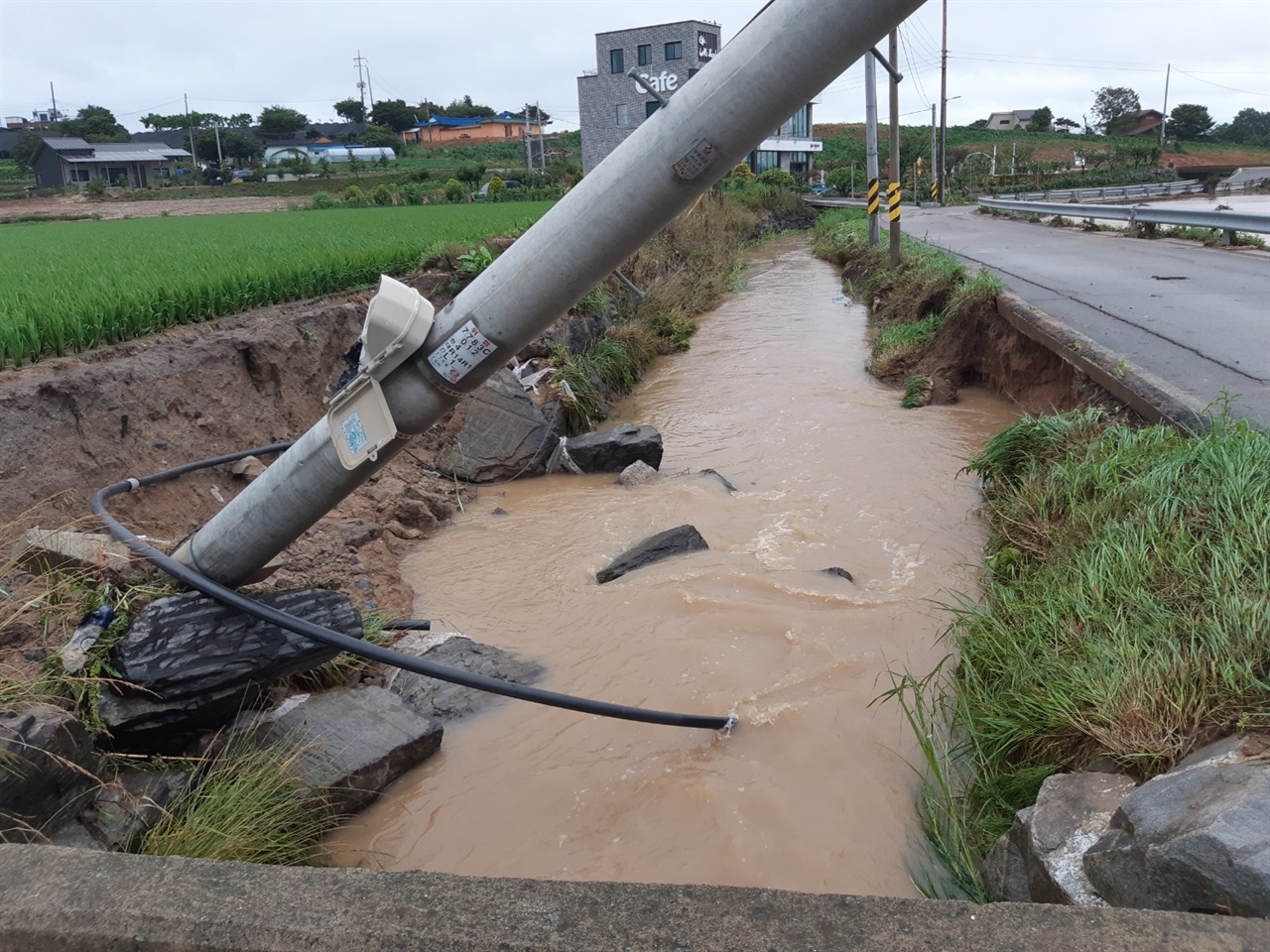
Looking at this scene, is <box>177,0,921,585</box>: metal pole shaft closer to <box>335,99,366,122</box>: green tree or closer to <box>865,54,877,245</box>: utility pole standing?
<box>865,54,877,245</box>: utility pole standing

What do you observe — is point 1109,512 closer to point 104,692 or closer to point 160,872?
point 160,872

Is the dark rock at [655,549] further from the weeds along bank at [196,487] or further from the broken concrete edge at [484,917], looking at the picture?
the broken concrete edge at [484,917]

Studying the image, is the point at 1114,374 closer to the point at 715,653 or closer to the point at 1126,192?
the point at 715,653

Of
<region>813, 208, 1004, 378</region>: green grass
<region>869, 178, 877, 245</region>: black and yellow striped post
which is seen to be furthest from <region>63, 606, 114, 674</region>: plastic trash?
<region>869, 178, 877, 245</region>: black and yellow striped post

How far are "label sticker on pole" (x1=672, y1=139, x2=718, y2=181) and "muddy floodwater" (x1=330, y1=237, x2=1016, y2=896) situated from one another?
92.6 inches

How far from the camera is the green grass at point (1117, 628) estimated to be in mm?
2672

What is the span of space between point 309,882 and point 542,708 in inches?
99.4

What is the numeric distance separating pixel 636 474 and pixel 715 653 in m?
3.31

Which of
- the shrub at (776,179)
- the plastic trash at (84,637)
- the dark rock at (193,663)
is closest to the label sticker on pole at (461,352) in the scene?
the dark rock at (193,663)

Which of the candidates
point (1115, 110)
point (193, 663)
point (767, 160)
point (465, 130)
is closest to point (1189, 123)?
point (1115, 110)

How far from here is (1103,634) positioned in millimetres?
3281

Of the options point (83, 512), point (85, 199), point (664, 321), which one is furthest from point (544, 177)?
point (83, 512)

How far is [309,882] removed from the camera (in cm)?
186

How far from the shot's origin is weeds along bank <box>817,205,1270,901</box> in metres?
2.69
